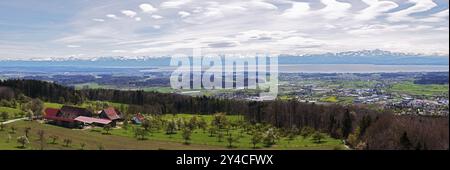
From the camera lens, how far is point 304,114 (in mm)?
56812

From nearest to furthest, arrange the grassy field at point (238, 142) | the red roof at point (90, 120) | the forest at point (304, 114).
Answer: the forest at point (304, 114) → the grassy field at point (238, 142) → the red roof at point (90, 120)

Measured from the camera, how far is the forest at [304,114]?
17906 mm

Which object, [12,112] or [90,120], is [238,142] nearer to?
[90,120]

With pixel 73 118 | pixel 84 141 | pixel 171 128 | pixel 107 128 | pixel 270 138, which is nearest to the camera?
pixel 84 141

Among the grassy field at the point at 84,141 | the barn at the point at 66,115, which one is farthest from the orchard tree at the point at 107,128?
the barn at the point at 66,115

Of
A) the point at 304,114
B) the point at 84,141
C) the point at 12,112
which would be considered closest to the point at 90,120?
the point at 12,112

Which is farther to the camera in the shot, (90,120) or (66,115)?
(90,120)

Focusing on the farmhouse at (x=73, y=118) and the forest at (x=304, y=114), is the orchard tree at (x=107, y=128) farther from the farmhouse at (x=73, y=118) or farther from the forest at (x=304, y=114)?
the forest at (x=304, y=114)

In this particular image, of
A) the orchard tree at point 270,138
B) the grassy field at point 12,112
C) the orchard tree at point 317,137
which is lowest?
the orchard tree at point 317,137

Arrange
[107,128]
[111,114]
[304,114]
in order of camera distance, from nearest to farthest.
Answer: [107,128]
[304,114]
[111,114]

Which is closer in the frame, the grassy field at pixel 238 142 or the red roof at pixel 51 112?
the grassy field at pixel 238 142
